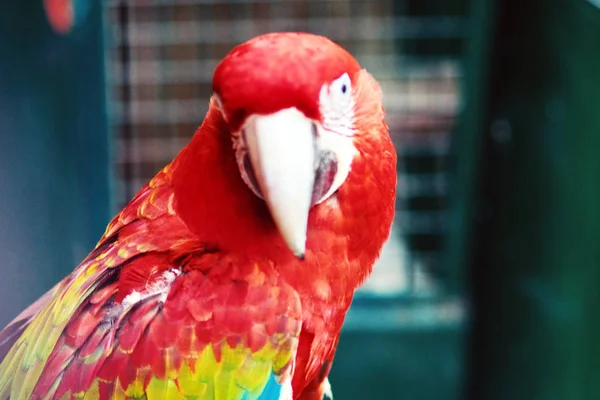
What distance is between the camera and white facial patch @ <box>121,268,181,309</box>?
341mm

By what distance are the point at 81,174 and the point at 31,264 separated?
0.16m

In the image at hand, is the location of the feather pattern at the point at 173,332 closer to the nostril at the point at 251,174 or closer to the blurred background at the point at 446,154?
the nostril at the point at 251,174

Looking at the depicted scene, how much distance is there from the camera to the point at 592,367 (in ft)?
2.13

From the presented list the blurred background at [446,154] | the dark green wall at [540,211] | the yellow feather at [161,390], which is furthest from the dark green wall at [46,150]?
the dark green wall at [540,211]

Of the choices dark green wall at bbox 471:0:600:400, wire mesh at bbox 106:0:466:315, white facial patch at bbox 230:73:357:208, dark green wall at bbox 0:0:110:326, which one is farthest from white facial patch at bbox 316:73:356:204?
wire mesh at bbox 106:0:466:315

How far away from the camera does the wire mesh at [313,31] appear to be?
0.86m

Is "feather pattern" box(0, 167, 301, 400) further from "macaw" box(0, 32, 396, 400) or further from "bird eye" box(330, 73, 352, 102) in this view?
"bird eye" box(330, 73, 352, 102)

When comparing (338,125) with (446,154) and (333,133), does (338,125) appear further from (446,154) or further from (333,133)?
(446,154)

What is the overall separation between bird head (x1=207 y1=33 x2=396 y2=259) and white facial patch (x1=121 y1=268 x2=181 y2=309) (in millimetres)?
76

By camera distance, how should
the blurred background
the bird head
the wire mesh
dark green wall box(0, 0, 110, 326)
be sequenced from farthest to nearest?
the wire mesh
the blurred background
dark green wall box(0, 0, 110, 326)
the bird head

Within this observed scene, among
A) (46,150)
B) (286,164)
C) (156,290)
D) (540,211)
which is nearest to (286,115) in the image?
(286,164)

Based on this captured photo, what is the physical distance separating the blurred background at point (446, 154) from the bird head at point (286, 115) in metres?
0.32

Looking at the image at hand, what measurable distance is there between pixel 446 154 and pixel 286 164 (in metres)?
0.65

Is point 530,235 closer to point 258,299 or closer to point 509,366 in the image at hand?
point 509,366
